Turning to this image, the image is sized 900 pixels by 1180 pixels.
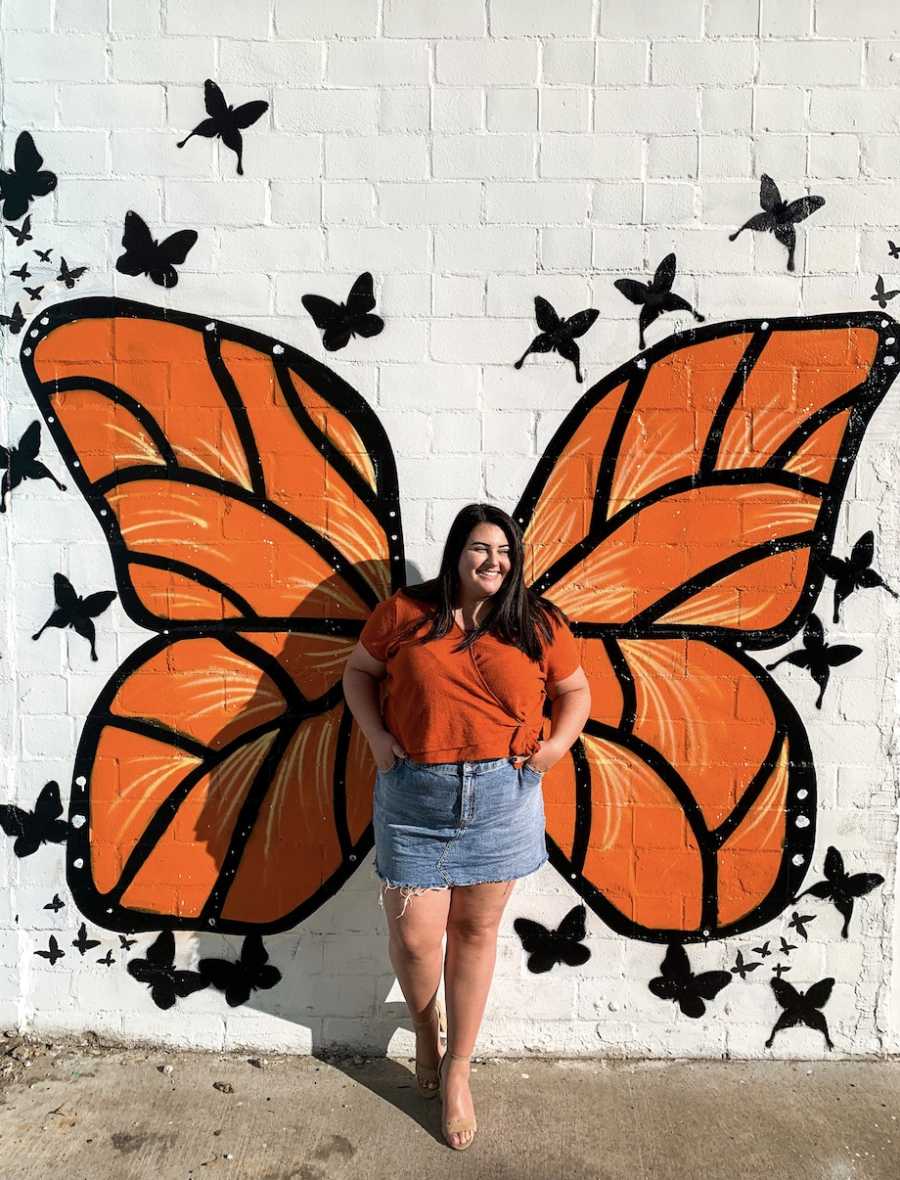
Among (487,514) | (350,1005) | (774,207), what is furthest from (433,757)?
(774,207)

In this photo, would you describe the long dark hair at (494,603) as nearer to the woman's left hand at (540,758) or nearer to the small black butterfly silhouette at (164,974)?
the woman's left hand at (540,758)

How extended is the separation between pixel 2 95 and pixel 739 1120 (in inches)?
154

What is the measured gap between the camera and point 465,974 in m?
2.72

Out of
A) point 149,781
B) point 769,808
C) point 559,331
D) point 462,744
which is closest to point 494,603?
point 462,744

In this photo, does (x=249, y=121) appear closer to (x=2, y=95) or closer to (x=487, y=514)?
(x=2, y=95)

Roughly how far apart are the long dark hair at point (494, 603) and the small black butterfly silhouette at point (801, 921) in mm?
1332

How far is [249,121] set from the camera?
2.86 m

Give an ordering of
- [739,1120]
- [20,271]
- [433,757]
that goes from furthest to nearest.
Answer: [20,271] < [739,1120] < [433,757]

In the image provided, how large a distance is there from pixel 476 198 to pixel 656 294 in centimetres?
64

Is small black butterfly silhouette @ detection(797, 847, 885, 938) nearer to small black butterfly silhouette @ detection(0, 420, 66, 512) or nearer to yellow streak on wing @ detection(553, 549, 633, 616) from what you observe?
yellow streak on wing @ detection(553, 549, 633, 616)

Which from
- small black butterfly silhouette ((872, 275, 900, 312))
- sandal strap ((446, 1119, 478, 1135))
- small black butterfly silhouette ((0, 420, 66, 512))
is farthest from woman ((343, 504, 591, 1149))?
small black butterfly silhouette ((872, 275, 900, 312))

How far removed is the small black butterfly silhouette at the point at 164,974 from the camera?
10.1 feet

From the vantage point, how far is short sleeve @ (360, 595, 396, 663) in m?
2.59

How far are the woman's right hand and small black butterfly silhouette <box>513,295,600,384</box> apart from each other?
4.18 feet
